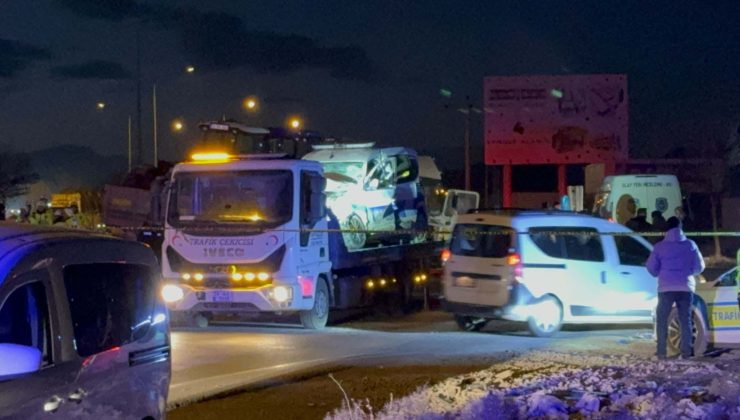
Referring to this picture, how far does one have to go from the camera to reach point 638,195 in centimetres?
2722

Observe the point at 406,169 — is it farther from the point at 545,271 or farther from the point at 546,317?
the point at 546,317

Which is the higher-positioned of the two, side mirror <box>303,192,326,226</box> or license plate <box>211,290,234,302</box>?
side mirror <box>303,192,326,226</box>

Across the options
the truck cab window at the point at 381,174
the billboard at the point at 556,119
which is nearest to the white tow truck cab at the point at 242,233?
the truck cab window at the point at 381,174

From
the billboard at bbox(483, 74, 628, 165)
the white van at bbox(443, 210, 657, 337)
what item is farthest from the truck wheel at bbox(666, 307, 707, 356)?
the billboard at bbox(483, 74, 628, 165)

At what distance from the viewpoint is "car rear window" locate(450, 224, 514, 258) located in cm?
1528

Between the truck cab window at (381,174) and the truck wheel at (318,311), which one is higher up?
the truck cab window at (381,174)

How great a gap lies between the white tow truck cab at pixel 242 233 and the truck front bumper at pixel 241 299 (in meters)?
0.01

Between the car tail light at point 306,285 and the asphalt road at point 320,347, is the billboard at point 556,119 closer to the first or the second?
the asphalt road at point 320,347

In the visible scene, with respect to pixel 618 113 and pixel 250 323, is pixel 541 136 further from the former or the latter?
pixel 250 323

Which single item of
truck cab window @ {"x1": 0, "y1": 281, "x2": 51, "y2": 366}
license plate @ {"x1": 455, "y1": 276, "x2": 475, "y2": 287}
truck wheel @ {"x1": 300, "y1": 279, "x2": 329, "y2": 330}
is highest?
truck cab window @ {"x1": 0, "y1": 281, "x2": 51, "y2": 366}

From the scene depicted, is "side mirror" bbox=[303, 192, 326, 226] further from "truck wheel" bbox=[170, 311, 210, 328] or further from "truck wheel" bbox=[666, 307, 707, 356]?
"truck wheel" bbox=[666, 307, 707, 356]

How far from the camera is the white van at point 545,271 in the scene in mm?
15188

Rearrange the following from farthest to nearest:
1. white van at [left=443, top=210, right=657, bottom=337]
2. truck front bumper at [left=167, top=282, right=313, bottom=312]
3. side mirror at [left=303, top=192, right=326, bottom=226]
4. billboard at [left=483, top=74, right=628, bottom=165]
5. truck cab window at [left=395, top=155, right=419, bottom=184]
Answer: billboard at [left=483, top=74, right=628, bottom=165]
truck cab window at [left=395, top=155, right=419, bottom=184]
side mirror at [left=303, top=192, right=326, bottom=226]
truck front bumper at [left=167, top=282, right=313, bottom=312]
white van at [left=443, top=210, right=657, bottom=337]

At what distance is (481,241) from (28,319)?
36.4ft
